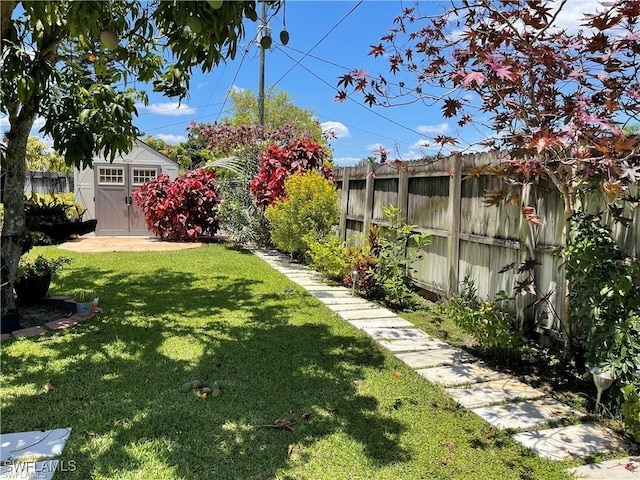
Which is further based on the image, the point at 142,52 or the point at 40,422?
the point at 142,52

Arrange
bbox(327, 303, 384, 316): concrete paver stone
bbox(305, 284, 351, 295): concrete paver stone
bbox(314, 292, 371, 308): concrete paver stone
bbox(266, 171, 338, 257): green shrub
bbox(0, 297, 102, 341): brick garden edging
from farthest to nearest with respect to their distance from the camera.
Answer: bbox(266, 171, 338, 257): green shrub → bbox(305, 284, 351, 295): concrete paver stone → bbox(314, 292, 371, 308): concrete paver stone → bbox(327, 303, 384, 316): concrete paver stone → bbox(0, 297, 102, 341): brick garden edging

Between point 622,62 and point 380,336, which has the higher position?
point 622,62

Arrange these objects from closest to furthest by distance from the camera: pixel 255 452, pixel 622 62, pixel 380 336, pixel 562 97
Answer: pixel 255 452
pixel 622 62
pixel 562 97
pixel 380 336

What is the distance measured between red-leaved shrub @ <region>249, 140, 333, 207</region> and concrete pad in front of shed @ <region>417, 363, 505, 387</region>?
19.4 feet

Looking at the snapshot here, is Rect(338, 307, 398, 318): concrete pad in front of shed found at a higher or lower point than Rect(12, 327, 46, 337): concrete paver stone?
higher

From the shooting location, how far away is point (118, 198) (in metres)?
13.2

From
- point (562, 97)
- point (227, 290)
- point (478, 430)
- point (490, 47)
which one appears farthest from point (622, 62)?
point (227, 290)

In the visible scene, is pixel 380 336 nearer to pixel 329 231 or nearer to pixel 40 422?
pixel 40 422

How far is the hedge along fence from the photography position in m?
3.90

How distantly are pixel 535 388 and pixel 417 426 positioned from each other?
118 centimetres

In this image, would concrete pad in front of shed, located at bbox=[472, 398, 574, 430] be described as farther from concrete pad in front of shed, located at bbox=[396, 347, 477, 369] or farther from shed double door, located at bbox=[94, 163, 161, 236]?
shed double door, located at bbox=[94, 163, 161, 236]

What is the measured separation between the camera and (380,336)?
175 inches

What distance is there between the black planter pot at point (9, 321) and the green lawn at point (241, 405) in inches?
13.8

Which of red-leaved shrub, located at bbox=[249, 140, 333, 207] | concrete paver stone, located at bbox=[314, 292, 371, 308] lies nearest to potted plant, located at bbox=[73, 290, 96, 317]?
concrete paver stone, located at bbox=[314, 292, 371, 308]
